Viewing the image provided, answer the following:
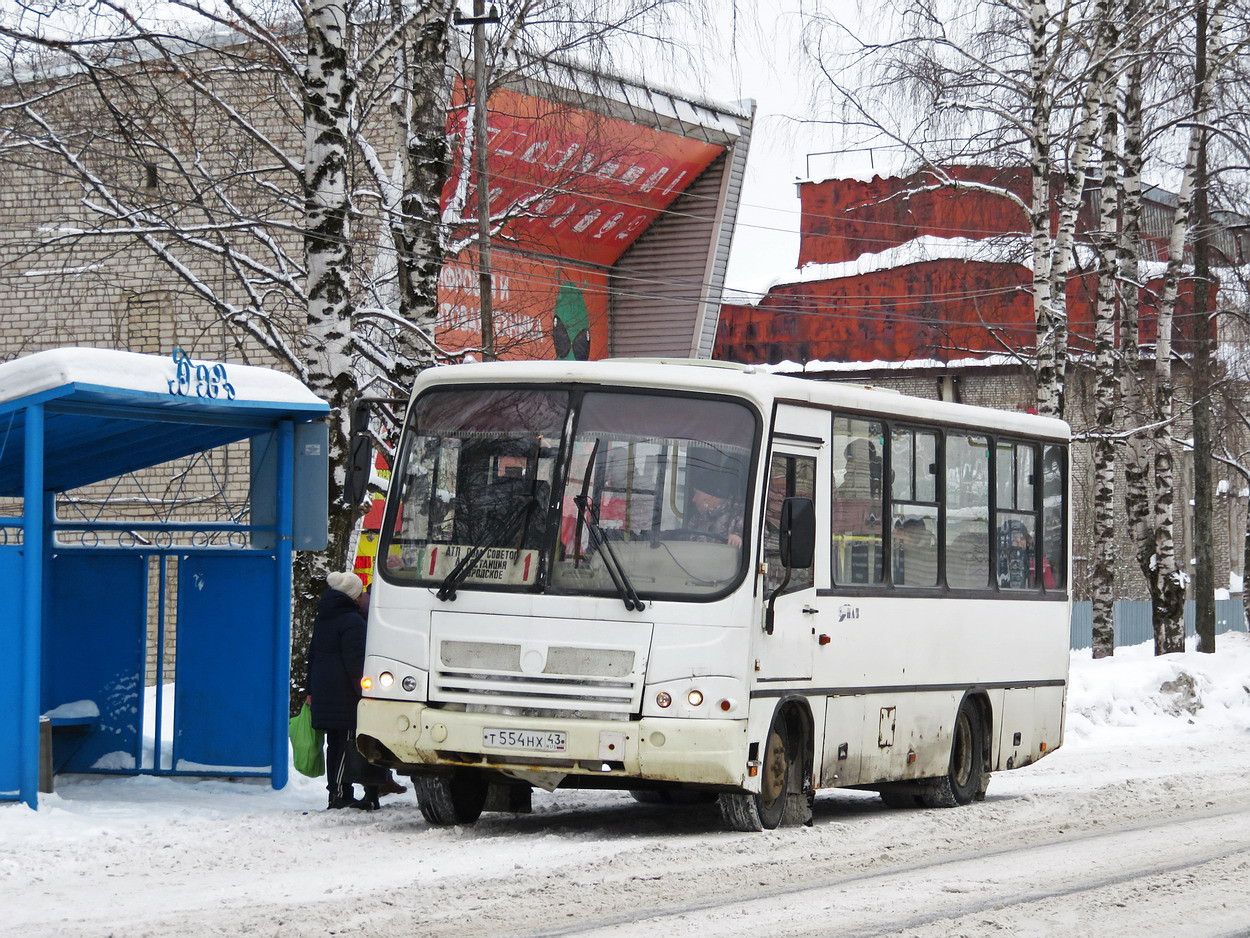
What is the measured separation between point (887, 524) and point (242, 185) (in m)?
9.93

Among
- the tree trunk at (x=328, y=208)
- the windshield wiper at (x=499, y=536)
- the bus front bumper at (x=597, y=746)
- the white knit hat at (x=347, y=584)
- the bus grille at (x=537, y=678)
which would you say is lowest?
the bus front bumper at (x=597, y=746)

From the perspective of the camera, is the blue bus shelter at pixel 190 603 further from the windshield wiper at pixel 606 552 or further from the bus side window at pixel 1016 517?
the bus side window at pixel 1016 517

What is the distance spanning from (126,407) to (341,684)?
2340mm

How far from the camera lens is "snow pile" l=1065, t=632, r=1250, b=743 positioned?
68.3 feet

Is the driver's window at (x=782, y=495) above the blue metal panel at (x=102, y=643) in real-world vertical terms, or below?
above

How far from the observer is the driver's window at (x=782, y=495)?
11.1 m

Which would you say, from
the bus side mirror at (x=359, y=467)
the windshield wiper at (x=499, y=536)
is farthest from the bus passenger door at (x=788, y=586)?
the bus side mirror at (x=359, y=467)

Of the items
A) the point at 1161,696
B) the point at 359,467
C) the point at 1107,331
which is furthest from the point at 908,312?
the point at 359,467

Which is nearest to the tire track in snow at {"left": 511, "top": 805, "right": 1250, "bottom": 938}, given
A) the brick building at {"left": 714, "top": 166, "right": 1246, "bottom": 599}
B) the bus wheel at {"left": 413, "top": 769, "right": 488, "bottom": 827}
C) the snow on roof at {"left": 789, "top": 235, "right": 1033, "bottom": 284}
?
the bus wheel at {"left": 413, "top": 769, "right": 488, "bottom": 827}

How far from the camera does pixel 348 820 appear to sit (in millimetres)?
11656

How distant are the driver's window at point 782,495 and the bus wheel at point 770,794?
90 cm

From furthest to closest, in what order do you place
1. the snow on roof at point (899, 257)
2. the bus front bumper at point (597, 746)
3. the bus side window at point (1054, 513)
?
the snow on roof at point (899, 257), the bus side window at point (1054, 513), the bus front bumper at point (597, 746)

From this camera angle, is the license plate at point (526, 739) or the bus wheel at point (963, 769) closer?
the license plate at point (526, 739)

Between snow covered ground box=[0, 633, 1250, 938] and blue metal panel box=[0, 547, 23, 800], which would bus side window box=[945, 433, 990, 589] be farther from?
blue metal panel box=[0, 547, 23, 800]
